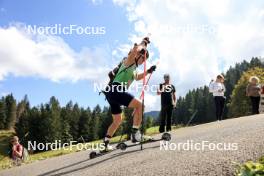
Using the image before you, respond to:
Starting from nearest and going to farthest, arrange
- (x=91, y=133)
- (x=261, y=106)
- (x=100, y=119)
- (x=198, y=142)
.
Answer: (x=198, y=142) < (x=261, y=106) < (x=91, y=133) < (x=100, y=119)

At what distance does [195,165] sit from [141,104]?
3.82 meters

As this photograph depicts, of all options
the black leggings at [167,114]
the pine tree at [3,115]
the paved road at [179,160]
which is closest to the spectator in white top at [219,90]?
the black leggings at [167,114]

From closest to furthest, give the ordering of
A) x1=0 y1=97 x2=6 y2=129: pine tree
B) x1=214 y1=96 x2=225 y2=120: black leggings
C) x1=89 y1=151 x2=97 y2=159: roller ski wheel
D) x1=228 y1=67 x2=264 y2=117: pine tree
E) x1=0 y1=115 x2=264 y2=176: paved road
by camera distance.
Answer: x1=0 y1=115 x2=264 y2=176: paved road < x1=89 y1=151 x2=97 y2=159: roller ski wheel < x1=214 y1=96 x2=225 y2=120: black leggings < x1=228 y1=67 x2=264 y2=117: pine tree < x1=0 y1=97 x2=6 y2=129: pine tree

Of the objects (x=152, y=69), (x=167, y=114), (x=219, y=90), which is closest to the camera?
(x=152, y=69)

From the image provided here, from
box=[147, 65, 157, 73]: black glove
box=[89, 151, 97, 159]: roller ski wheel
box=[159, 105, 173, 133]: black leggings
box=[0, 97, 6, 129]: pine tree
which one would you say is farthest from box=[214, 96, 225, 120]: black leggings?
box=[0, 97, 6, 129]: pine tree

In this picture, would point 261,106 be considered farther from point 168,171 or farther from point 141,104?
point 168,171

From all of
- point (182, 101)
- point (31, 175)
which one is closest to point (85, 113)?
point (182, 101)

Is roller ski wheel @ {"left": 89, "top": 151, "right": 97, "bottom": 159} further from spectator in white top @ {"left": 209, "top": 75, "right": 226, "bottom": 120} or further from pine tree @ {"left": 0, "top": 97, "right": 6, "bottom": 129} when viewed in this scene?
pine tree @ {"left": 0, "top": 97, "right": 6, "bottom": 129}

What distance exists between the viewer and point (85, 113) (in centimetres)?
12094

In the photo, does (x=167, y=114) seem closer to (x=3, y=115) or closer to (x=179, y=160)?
(x=179, y=160)
